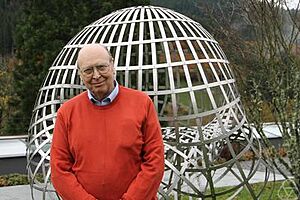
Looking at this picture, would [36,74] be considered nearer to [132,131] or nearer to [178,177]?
[178,177]

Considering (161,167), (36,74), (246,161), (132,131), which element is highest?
(132,131)

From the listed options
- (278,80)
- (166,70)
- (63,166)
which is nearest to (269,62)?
(278,80)

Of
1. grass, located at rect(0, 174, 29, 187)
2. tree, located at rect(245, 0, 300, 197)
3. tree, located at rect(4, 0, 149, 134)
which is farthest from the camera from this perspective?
tree, located at rect(4, 0, 149, 134)

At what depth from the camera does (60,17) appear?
11.1m

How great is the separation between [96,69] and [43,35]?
330 inches

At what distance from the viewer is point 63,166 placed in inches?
108

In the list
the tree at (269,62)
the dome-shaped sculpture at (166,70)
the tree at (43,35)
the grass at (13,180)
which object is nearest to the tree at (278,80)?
the tree at (269,62)

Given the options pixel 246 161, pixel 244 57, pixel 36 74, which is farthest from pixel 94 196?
pixel 36 74

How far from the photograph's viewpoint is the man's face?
2.63 meters

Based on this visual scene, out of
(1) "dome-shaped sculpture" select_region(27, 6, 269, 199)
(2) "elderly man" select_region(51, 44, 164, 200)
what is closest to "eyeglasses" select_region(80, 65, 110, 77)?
(2) "elderly man" select_region(51, 44, 164, 200)

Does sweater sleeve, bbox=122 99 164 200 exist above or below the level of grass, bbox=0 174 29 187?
above

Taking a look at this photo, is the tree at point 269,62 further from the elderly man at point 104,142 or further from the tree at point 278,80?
the elderly man at point 104,142

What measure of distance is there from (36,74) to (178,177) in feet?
25.3

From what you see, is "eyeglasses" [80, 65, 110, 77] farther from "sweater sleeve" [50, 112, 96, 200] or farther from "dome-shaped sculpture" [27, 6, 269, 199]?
"dome-shaped sculpture" [27, 6, 269, 199]
